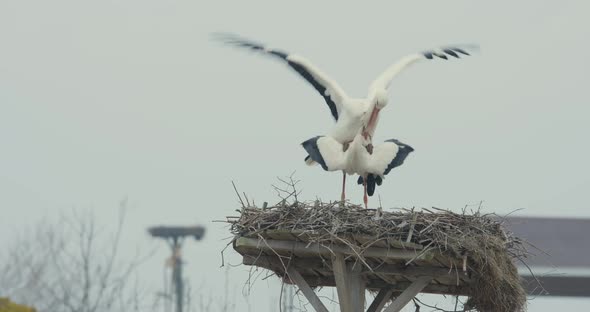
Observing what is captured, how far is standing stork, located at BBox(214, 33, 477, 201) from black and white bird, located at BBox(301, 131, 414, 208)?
197 millimetres

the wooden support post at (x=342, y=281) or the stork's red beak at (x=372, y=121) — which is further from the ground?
the stork's red beak at (x=372, y=121)

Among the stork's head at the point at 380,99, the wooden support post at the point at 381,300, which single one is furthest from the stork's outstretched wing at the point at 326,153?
the wooden support post at the point at 381,300

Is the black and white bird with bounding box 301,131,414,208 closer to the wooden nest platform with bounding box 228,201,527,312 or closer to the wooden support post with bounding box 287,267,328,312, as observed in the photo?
the wooden nest platform with bounding box 228,201,527,312

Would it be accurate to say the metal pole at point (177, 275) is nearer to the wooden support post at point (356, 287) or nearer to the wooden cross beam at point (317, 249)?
the wooden support post at point (356, 287)

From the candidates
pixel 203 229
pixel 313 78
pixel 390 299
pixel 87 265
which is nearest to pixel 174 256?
pixel 203 229

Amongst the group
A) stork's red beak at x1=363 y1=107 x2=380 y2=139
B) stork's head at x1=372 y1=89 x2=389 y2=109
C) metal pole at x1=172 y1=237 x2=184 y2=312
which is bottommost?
metal pole at x1=172 y1=237 x2=184 y2=312

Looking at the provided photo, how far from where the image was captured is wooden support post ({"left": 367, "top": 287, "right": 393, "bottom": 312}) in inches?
499

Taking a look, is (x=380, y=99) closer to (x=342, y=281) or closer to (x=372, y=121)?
(x=372, y=121)

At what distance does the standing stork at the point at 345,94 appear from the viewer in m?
14.1

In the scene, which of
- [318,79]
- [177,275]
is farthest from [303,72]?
[177,275]

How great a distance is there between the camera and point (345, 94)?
1476 centimetres

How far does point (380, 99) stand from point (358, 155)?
2.10 feet

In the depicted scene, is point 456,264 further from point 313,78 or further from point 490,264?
point 313,78

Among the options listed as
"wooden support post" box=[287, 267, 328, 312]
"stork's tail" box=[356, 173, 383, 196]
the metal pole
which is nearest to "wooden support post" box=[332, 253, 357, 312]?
"wooden support post" box=[287, 267, 328, 312]
